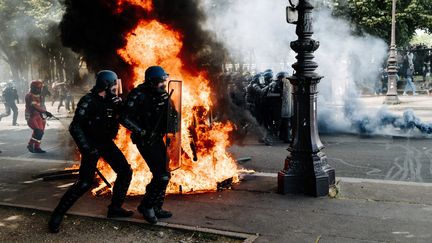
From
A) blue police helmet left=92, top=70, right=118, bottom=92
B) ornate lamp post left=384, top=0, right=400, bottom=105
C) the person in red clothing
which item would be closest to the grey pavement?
the person in red clothing

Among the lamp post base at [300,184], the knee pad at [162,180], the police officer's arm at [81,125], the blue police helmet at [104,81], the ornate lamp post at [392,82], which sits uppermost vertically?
the ornate lamp post at [392,82]

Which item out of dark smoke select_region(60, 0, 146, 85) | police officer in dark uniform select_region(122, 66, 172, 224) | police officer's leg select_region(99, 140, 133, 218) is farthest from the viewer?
dark smoke select_region(60, 0, 146, 85)

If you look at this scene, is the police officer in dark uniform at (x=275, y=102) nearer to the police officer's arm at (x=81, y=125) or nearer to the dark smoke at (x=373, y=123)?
the dark smoke at (x=373, y=123)

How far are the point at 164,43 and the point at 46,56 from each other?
72.9ft

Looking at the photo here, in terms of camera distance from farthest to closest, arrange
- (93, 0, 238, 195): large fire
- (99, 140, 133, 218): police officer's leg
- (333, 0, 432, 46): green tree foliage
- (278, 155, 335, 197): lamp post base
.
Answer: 1. (333, 0, 432, 46): green tree foliage
2. (93, 0, 238, 195): large fire
3. (278, 155, 335, 197): lamp post base
4. (99, 140, 133, 218): police officer's leg

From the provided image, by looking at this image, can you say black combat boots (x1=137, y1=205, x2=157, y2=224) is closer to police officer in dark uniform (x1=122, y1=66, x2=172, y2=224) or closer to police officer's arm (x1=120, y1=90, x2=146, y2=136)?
police officer in dark uniform (x1=122, y1=66, x2=172, y2=224)

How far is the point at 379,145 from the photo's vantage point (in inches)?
412

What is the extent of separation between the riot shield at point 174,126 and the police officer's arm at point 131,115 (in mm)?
401

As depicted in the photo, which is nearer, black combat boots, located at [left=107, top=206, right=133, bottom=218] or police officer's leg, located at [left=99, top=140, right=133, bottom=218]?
police officer's leg, located at [left=99, top=140, right=133, bottom=218]

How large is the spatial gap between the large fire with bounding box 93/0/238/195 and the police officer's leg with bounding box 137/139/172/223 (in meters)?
1.23

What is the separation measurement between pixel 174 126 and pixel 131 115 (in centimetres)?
61

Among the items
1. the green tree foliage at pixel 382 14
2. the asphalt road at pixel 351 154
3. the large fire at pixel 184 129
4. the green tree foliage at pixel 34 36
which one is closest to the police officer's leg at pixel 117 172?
the large fire at pixel 184 129

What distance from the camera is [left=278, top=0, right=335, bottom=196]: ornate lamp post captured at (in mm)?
6199

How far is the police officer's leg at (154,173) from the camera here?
5.12m
